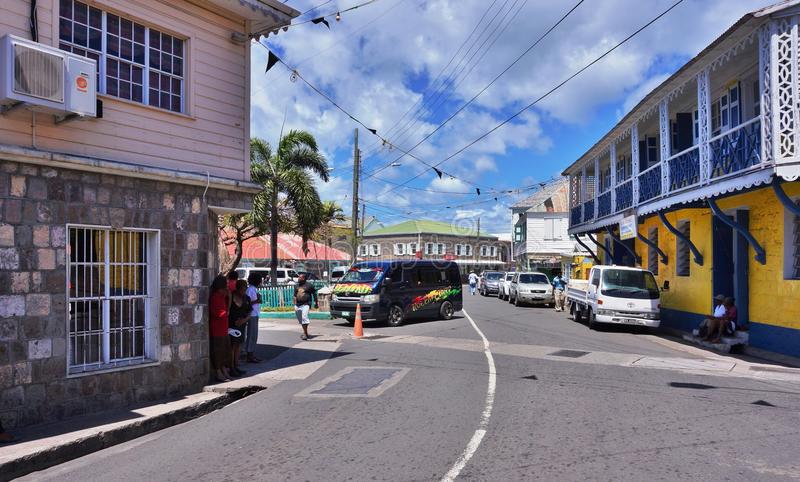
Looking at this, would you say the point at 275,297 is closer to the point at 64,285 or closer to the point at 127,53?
the point at 127,53

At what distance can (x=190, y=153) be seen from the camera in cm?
927

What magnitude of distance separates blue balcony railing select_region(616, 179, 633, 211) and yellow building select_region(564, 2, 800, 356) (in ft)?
0.13

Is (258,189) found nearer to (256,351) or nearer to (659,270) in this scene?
(256,351)

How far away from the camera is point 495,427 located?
6.96 meters

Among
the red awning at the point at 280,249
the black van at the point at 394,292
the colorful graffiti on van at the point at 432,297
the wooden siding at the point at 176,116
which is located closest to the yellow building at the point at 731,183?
the colorful graffiti on van at the point at 432,297

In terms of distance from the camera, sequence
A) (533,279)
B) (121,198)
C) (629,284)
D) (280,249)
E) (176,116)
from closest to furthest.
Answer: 1. (121,198)
2. (176,116)
3. (629,284)
4. (533,279)
5. (280,249)

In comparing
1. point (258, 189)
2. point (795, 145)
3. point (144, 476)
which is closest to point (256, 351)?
point (258, 189)

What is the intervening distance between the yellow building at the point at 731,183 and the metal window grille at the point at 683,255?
0.04m

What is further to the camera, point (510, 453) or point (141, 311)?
point (141, 311)

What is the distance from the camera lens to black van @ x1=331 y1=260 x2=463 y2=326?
738 inches

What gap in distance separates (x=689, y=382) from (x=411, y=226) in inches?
2752

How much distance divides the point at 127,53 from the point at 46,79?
68.4 inches

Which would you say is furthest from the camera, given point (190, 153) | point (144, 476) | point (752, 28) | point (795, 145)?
point (752, 28)

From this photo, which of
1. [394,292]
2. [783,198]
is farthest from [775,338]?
[394,292]
